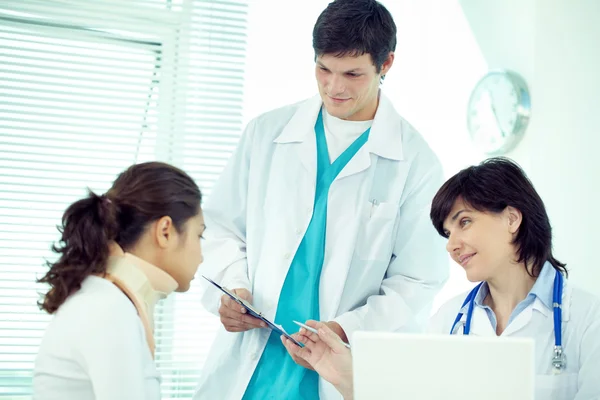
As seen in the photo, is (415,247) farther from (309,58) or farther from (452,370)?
(309,58)

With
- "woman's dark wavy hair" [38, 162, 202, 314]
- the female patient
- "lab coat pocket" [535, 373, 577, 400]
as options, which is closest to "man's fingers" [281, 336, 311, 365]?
the female patient

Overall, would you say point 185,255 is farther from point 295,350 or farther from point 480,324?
point 480,324

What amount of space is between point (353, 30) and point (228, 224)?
687 millimetres

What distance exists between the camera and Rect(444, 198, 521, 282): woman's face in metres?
1.81

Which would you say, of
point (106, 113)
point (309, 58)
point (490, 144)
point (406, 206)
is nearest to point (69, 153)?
point (106, 113)

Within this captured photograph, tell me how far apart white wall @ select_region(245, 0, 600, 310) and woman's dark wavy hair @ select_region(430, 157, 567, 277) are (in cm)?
116

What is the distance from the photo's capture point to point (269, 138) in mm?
2166

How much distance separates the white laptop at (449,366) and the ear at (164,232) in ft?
1.79

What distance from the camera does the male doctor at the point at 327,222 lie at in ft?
6.31

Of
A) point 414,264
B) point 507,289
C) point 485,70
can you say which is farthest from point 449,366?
point 485,70

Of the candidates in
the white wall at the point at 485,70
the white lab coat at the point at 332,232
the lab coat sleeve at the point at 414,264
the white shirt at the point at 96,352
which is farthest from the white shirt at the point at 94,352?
the white wall at the point at 485,70

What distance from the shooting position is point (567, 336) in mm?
1660

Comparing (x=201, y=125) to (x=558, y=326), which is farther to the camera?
(x=201, y=125)

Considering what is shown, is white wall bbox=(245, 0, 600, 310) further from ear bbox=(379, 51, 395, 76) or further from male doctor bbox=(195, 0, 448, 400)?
ear bbox=(379, 51, 395, 76)
